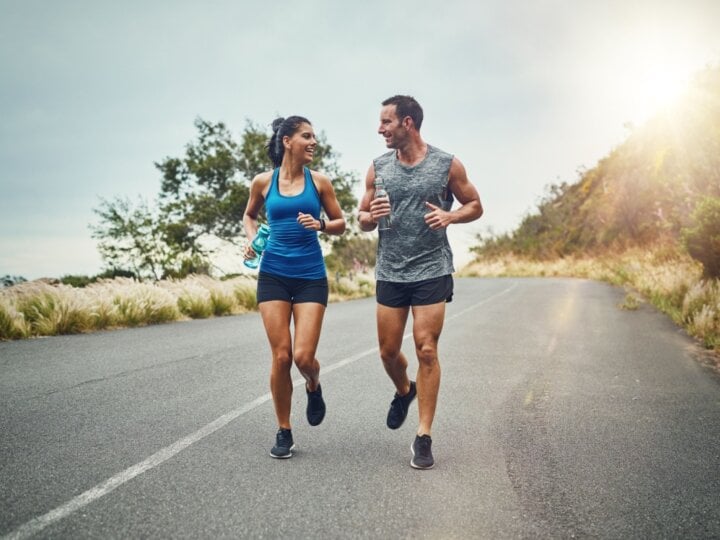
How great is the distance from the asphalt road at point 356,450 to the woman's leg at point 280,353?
32cm

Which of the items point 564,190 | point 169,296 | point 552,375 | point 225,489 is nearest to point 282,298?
point 225,489

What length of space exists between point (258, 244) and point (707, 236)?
416 inches

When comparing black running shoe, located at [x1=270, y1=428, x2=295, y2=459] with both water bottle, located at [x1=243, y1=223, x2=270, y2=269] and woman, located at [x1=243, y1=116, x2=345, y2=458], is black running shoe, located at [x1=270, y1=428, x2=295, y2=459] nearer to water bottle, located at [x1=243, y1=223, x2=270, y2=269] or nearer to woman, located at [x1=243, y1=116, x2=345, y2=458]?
woman, located at [x1=243, y1=116, x2=345, y2=458]

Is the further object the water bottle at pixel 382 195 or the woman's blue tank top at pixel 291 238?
the woman's blue tank top at pixel 291 238

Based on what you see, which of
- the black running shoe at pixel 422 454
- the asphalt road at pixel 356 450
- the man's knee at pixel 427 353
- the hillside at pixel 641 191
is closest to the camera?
the asphalt road at pixel 356 450

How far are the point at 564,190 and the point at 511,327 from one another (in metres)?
45.0

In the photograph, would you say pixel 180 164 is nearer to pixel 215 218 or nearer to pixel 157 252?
pixel 215 218

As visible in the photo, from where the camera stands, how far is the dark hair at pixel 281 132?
14.0 feet

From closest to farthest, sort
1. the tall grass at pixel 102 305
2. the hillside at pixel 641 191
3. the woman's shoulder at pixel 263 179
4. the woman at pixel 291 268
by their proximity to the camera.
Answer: the woman at pixel 291 268
the woman's shoulder at pixel 263 179
the tall grass at pixel 102 305
the hillside at pixel 641 191

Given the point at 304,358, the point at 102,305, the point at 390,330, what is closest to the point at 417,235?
the point at 390,330

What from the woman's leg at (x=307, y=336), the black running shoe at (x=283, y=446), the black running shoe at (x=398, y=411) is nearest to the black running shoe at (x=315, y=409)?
the woman's leg at (x=307, y=336)

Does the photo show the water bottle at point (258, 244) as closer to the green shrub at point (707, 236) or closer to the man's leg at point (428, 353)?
the man's leg at point (428, 353)

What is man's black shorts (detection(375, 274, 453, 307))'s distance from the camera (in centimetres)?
394

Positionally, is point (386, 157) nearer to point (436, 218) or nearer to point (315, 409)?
point (436, 218)
